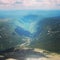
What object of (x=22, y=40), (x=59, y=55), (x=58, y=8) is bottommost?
(x=59, y=55)

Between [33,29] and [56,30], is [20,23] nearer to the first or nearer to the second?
[33,29]

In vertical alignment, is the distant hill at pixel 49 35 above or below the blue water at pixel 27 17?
below

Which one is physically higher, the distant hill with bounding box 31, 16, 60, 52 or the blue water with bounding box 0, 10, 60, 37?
the blue water with bounding box 0, 10, 60, 37

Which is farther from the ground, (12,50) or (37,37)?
(37,37)

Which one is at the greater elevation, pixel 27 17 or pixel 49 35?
pixel 27 17

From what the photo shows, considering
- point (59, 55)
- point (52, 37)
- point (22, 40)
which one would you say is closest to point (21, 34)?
point (22, 40)


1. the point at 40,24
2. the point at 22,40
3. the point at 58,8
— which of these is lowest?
the point at 22,40

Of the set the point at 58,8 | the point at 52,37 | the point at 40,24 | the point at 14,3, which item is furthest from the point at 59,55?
the point at 14,3

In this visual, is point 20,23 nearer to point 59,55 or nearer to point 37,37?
point 37,37

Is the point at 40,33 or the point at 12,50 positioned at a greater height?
the point at 40,33
